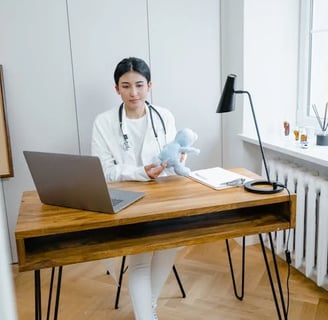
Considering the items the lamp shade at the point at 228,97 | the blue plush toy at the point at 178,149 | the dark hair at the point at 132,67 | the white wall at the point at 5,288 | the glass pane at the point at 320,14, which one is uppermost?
the glass pane at the point at 320,14

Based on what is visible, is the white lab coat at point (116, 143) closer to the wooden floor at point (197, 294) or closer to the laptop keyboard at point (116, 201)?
the laptop keyboard at point (116, 201)

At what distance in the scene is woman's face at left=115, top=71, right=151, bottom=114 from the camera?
6.79ft

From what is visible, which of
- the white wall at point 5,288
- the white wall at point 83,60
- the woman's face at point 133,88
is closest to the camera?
the white wall at point 5,288

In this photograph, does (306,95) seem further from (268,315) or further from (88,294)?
(88,294)

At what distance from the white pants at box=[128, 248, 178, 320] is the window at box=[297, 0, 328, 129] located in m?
1.46

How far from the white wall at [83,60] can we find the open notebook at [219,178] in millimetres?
1049

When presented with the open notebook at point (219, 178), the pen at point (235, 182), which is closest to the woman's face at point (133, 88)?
the open notebook at point (219, 178)

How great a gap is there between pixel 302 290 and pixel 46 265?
1.57m

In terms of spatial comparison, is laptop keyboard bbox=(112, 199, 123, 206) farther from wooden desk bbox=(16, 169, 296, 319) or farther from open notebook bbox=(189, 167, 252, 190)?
open notebook bbox=(189, 167, 252, 190)

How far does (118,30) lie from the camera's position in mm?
2570

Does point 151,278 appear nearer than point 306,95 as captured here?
Yes

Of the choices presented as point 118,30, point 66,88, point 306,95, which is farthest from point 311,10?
point 66,88

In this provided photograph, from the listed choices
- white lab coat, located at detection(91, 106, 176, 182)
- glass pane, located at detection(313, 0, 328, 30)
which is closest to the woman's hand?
white lab coat, located at detection(91, 106, 176, 182)

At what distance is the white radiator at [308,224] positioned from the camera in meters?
2.10
